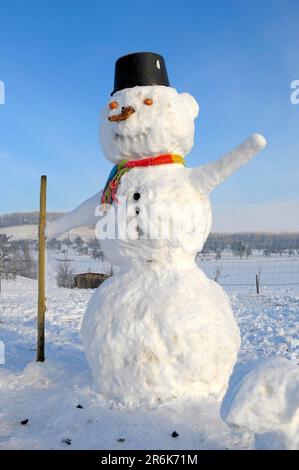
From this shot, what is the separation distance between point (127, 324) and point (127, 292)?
12.1 inches

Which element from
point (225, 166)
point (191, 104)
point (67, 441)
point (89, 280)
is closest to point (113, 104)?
point (191, 104)

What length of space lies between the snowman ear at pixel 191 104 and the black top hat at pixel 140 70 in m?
0.26

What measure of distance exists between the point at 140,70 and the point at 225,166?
1338 mm

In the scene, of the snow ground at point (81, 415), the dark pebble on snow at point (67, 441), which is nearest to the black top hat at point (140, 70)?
the snow ground at point (81, 415)

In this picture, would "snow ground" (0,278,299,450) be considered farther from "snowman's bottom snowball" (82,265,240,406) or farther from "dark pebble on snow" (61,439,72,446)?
"snowman's bottom snowball" (82,265,240,406)

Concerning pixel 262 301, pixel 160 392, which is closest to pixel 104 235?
pixel 160 392

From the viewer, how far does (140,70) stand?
4.21 m

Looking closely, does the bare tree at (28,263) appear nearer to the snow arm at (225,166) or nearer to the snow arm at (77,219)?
the snow arm at (77,219)

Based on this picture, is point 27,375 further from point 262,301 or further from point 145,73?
point 262,301

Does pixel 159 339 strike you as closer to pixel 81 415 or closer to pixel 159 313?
pixel 159 313

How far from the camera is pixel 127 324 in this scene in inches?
149

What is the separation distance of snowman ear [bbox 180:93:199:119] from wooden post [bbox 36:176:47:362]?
2037 millimetres

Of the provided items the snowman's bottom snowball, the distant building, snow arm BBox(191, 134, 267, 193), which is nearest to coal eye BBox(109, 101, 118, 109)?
snow arm BBox(191, 134, 267, 193)

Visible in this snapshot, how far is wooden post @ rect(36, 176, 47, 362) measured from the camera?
506 centimetres
